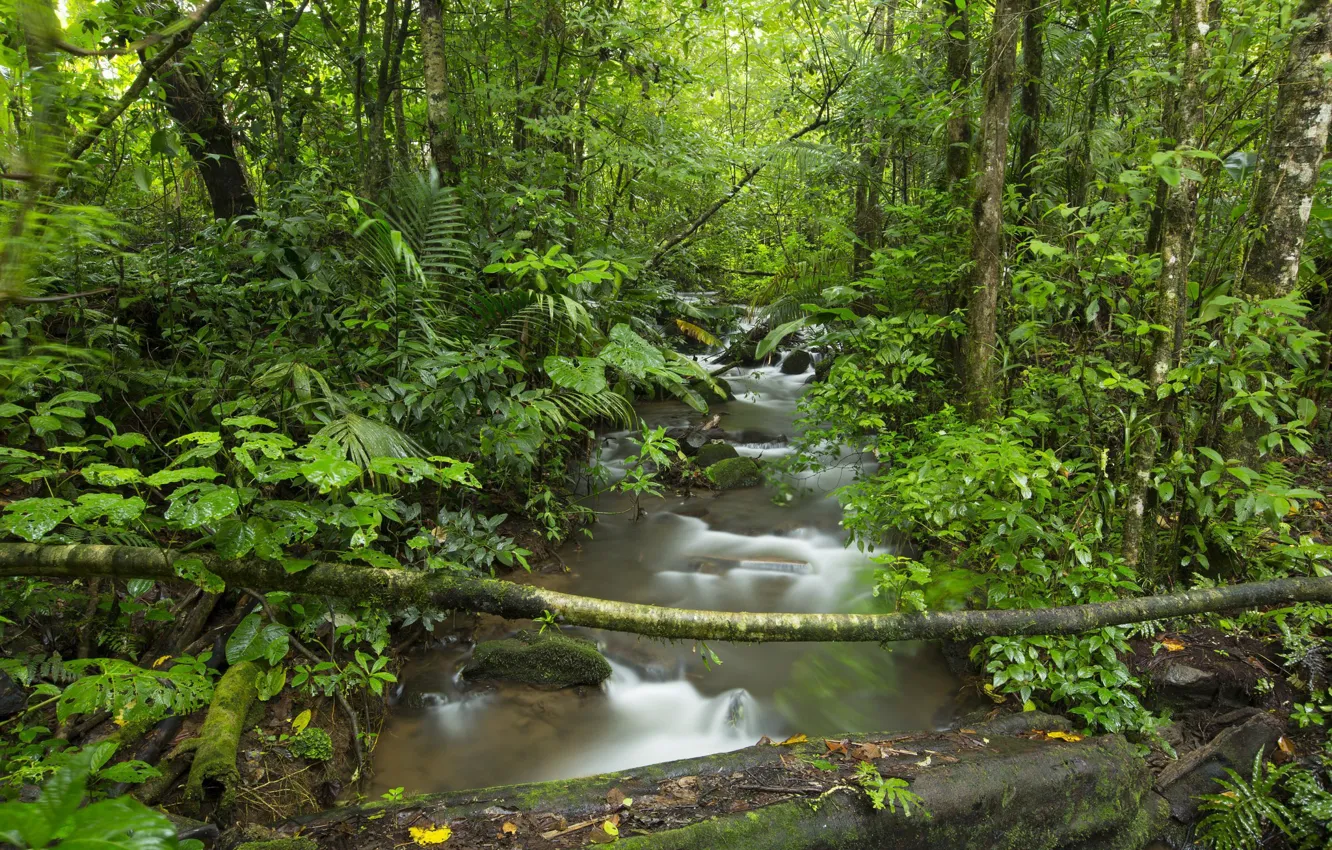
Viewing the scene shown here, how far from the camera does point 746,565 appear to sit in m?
5.70

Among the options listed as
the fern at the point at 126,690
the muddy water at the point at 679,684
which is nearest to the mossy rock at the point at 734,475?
the muddy water at the point at 679,684

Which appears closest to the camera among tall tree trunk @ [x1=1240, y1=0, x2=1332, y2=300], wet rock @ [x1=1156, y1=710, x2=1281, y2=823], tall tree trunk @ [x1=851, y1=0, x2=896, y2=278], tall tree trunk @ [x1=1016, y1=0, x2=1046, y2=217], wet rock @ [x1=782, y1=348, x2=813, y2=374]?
wet rock @ [x1=1156, y1=710, x2=1281, y2=823]

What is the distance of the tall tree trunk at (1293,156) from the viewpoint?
3.24m

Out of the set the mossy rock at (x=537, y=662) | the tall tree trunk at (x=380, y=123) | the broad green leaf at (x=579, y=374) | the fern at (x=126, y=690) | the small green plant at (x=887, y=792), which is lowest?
the mossy rock at (x=537, y=662)

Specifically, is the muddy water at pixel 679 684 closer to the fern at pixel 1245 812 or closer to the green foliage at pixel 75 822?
the fern at pixel 1245 812

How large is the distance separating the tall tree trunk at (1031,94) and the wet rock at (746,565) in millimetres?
3449

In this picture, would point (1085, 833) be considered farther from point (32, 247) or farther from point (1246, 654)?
point (32, 247)

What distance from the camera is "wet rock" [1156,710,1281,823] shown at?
3.06m

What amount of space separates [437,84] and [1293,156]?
17.5ft

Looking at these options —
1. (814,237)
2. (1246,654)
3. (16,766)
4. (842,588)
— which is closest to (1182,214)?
(1246,654)

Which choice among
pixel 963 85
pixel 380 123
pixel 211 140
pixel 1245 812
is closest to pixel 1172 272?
pixel 1245 812

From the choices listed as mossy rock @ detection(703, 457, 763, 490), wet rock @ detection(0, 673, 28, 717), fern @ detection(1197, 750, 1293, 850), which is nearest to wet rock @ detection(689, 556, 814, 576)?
mossy rock @ detection(703, 457, 763, 490)

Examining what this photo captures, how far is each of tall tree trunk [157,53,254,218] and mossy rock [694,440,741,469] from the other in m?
4.74

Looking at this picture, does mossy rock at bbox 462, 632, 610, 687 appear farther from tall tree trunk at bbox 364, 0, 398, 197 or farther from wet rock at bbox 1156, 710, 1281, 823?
tall tree trunk at bbox 364, 0, 398, 197
